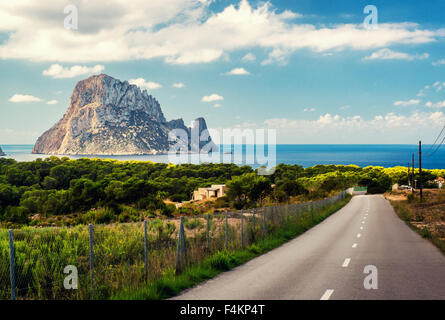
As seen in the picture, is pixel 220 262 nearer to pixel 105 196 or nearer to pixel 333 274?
pixel 333 274

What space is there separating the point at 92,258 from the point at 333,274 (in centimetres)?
679

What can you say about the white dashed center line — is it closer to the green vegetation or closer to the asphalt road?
the asphalt road

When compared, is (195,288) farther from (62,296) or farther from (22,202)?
(22,202)

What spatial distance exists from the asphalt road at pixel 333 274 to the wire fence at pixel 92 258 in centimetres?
145

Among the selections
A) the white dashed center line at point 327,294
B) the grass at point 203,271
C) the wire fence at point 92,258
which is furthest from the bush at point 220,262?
the white dashed center line at point 327,294

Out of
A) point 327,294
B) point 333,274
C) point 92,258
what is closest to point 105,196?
point 333,274

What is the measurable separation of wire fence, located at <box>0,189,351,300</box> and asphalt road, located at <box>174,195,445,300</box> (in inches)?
57.1

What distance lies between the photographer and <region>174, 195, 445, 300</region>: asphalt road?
9062 millimetres

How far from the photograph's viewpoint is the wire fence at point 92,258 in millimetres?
8672

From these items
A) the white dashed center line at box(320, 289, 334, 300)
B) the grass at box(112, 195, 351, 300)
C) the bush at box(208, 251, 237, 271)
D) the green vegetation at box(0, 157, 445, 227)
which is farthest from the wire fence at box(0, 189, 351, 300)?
the green vegetation at box(0, 157, 445, 227)

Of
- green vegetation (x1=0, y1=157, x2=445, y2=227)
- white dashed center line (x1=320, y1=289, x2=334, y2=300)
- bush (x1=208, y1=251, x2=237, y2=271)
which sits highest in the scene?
white dashed center line (x1=320, y1=289, x2=334, y2=300)

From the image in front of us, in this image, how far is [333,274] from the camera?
37.4 ft

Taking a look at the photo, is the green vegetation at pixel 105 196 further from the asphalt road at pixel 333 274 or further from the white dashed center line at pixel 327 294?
the white dashed center line at pixel 327 294
